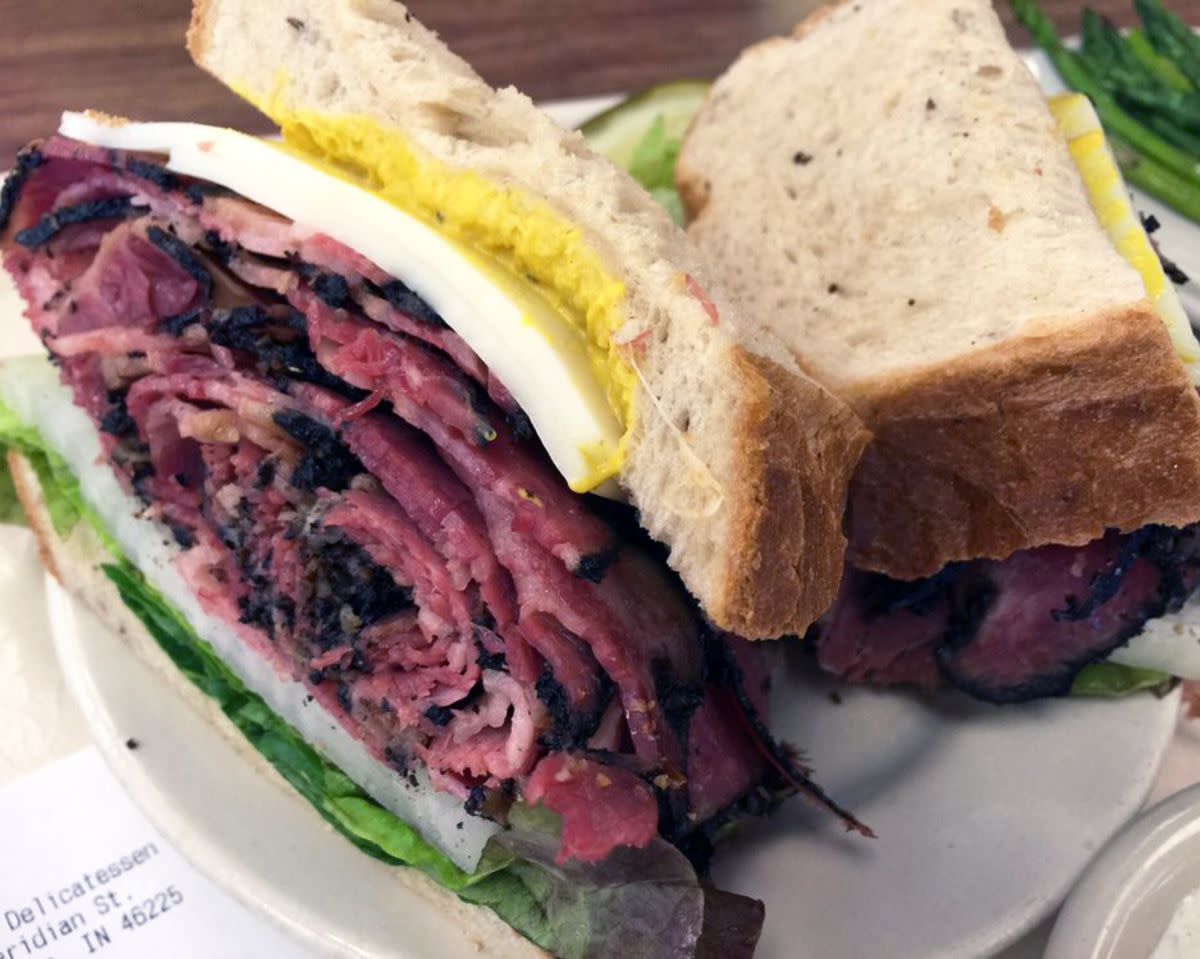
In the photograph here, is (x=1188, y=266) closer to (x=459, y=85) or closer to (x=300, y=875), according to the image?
(x=459, y=85)

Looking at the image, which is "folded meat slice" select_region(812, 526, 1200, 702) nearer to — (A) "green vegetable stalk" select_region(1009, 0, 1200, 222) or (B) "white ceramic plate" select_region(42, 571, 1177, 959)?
(B) "white ceramic plate" select_region(42, 571, 1177, 959)

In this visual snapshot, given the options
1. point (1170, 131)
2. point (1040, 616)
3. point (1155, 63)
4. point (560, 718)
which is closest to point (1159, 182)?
point (1170, 131)

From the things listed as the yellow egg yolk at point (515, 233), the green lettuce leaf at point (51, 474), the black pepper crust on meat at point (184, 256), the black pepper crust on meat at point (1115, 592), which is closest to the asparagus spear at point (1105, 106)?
the black pepper crust on meat at point (1115, 592)

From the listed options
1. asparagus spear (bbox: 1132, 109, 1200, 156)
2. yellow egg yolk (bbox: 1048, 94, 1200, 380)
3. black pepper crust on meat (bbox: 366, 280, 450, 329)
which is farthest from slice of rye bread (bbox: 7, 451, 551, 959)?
asparagus spear (bbox: 1132, 109, 1200, 156)

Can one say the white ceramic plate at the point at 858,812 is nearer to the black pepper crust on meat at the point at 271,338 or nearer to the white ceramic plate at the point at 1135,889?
the white ceramic plate at the point at 1135,889

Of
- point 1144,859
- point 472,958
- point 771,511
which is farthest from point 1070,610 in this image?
point 472,958

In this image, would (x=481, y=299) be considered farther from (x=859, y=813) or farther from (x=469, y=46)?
(x=469, y=46)
